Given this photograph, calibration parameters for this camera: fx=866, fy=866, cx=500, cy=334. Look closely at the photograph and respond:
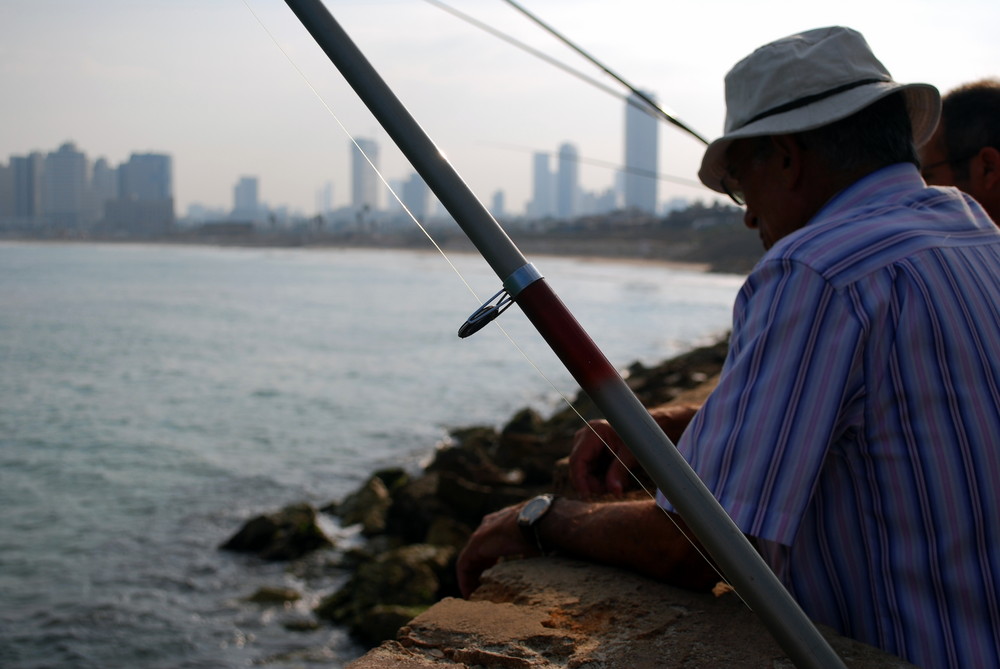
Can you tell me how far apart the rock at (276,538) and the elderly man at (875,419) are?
7.27m

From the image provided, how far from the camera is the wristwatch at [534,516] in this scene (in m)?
1.94

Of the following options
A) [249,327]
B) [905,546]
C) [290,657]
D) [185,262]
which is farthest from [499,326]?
[185,262]

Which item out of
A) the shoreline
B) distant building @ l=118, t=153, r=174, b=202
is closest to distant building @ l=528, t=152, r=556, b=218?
the shoreline

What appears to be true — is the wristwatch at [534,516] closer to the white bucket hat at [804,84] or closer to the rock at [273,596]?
the white bucket hat at [804,84]

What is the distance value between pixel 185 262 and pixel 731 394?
89.9m

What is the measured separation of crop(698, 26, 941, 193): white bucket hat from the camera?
5.12 feet

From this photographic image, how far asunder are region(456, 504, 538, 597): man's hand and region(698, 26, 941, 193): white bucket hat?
38.3 inches

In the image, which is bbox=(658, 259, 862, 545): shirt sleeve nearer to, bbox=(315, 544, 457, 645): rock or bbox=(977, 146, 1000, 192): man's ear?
bbox=(977, 146, 1000, 192): man's ear

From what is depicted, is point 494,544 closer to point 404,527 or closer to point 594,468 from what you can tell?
point 594,468

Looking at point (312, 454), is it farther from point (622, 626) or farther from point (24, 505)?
point (622, 626)

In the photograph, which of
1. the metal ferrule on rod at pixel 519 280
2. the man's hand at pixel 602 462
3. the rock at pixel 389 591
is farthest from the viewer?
the rock at pixel 389 591

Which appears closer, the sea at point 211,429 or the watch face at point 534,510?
the watch face at point 534,510

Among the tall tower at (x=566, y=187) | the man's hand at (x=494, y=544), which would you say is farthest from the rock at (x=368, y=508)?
the tall tower at (x=566, y=187)

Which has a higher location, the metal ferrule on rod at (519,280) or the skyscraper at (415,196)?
the skyscraper at (415,196)
